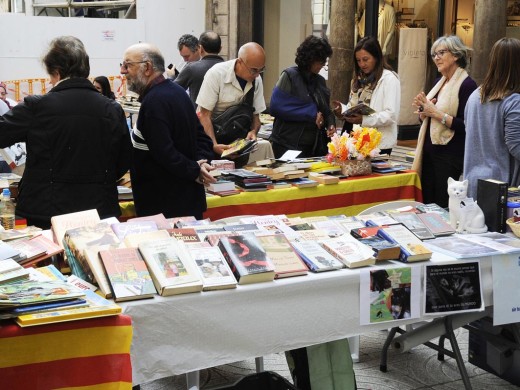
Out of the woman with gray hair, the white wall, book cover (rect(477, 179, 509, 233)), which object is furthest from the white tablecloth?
the white wall

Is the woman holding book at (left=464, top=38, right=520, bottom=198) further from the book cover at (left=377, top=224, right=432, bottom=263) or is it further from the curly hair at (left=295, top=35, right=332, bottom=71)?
the curly hair at (left=295, top=35, right=332, bottom=71)

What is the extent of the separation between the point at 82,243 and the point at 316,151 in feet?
12.2

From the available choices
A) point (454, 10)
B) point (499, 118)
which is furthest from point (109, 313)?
point (454, 10)

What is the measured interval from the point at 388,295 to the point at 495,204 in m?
0.95

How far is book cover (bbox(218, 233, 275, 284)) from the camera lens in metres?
3.06

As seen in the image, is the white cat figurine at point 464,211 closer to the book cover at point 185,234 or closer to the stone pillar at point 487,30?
the book cover at point 185,234

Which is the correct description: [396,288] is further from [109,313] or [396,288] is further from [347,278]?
[109,313]

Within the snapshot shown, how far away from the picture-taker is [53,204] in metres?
4.14

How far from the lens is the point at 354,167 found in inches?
Answer: 227

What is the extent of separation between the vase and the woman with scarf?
74cm

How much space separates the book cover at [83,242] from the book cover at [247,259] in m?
0.44

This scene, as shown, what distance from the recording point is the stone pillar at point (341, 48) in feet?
32.0

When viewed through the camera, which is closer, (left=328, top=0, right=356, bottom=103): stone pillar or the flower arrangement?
the flower arrangement

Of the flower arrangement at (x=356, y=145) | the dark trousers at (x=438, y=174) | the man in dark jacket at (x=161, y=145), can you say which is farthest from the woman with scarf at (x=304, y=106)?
the man in dark jacket at (x=161, y=145)
